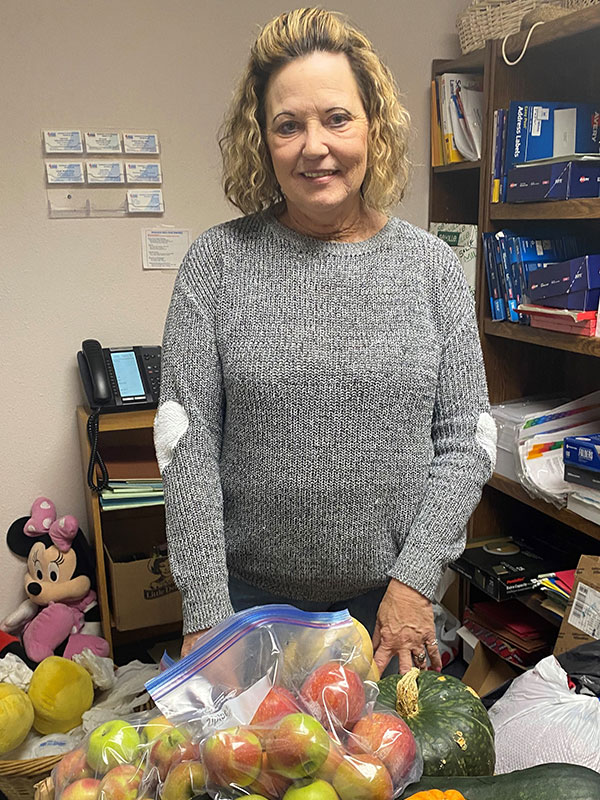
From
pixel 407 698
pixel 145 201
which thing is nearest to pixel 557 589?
pixel 407 698

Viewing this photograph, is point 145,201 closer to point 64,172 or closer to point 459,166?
point 64,172

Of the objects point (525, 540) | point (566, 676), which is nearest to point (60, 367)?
point (525, 540)

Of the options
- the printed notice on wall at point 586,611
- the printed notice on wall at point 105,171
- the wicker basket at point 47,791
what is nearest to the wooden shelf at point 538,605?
the printed notice on wall at point 586,611

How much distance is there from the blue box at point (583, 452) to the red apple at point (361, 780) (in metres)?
1.32

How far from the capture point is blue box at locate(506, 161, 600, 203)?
1.89 m

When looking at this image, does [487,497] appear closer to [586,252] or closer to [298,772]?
[586,252]

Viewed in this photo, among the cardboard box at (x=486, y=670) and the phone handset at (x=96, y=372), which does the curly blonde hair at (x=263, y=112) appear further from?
Answer: the cardboard box at (x=486, y=670)

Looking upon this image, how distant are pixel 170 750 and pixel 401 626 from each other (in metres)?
0.55

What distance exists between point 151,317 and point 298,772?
201cm

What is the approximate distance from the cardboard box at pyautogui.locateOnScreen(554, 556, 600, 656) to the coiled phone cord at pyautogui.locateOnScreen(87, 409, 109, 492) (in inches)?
51.1

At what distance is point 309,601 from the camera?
1288mm

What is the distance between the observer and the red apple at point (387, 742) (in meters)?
0.69

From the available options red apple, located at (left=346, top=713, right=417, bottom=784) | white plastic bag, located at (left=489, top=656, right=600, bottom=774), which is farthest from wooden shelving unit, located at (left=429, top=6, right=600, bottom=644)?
red apple, located at (left=346, top=713, right=417, bottom=784)

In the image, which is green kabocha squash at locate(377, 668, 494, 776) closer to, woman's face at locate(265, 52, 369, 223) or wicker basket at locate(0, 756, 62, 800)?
woman's face at locate(265, 52, 369, 223)
